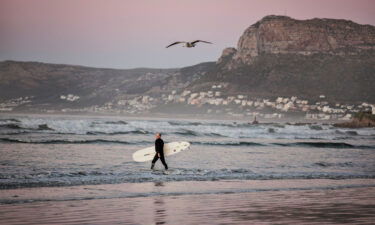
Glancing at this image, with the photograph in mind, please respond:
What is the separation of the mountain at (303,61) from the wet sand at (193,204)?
13217cm

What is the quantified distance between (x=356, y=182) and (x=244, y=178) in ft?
12.4

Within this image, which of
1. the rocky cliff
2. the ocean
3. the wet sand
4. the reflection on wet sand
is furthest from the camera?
the rocky cliff

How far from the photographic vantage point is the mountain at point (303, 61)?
15050cm

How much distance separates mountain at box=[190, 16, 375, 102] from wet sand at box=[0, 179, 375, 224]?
434ft

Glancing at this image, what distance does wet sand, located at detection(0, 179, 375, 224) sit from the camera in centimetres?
1204

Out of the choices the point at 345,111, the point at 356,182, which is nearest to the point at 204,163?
the point at 356,182

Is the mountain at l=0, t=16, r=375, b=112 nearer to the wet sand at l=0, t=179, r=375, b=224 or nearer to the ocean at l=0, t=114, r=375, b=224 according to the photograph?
the ocean at l=0, t=114, r=375, b=224

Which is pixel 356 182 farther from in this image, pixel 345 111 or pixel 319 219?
pixel 345 111

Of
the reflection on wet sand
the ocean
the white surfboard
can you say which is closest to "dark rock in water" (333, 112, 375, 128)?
the ocean

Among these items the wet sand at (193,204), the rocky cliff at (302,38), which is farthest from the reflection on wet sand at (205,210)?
the rocky cliff at (302,38)

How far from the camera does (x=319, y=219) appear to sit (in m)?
12.1

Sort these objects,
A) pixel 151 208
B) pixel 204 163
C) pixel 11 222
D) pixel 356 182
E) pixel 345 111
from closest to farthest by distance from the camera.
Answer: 1. pixel 11 222
2. pixel 151 208
3. pixel 356 182
4. pixel 204 163
5. pixel 345 111

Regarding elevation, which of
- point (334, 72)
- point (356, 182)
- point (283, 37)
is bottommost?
point (356, 182)

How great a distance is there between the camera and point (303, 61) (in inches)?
6575
